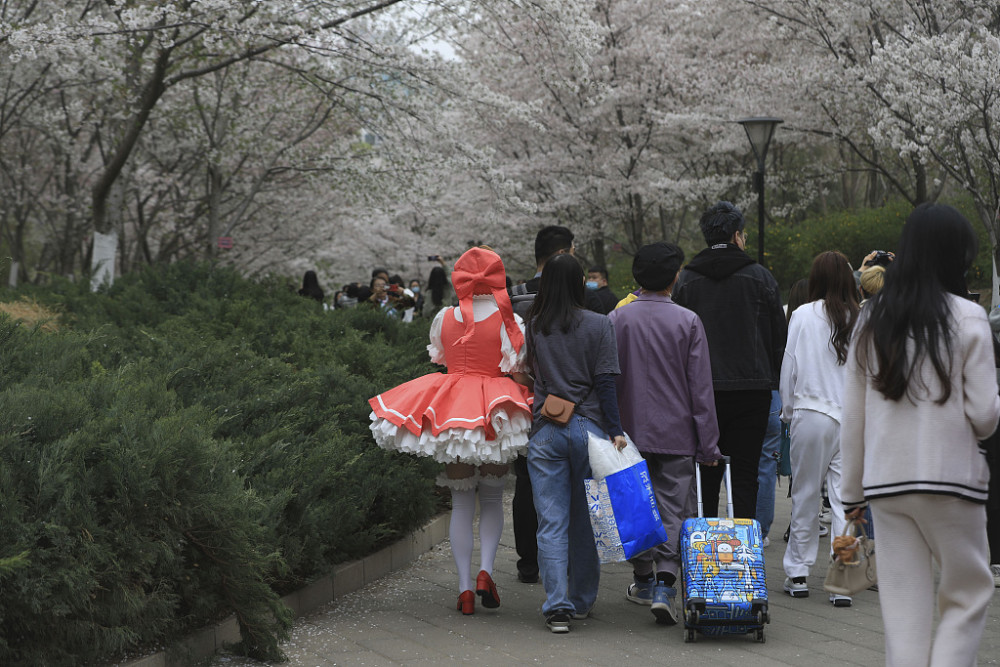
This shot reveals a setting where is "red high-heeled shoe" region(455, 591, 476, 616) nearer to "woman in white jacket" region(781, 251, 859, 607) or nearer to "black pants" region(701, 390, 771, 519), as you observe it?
"black pants" region(701, 390, 771, 519)

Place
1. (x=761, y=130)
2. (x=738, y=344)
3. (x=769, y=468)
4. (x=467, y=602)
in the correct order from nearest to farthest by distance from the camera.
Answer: (x=467, y=602)
(x=738, y=344)
(x=769, y=468)
(x=761, y=130)

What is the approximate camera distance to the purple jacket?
5.52m

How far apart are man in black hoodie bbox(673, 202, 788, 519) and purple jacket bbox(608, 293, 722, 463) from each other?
48 centimetres

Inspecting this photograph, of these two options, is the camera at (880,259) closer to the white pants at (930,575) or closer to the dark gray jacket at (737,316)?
the dark gray jacket at (737,316)

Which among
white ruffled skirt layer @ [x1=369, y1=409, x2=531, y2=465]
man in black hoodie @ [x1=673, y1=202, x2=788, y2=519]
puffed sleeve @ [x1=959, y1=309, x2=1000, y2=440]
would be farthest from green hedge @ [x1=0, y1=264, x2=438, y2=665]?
puffed sleeve @ [x1=959, y1=309, x2=1000, y2=440]

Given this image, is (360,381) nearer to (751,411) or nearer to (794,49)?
(751,411)

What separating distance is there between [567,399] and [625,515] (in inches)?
24.5

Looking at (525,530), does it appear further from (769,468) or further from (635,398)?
(769,468)

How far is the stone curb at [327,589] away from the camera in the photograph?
4.49 metres

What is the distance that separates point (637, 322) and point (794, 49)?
1871 centimetres

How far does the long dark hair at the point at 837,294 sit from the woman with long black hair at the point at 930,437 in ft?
8.53

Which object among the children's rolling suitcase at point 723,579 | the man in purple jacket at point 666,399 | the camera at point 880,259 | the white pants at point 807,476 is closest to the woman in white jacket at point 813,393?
the white pants at point 807,476

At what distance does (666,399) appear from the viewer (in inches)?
218

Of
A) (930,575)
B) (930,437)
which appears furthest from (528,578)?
(930,437)
